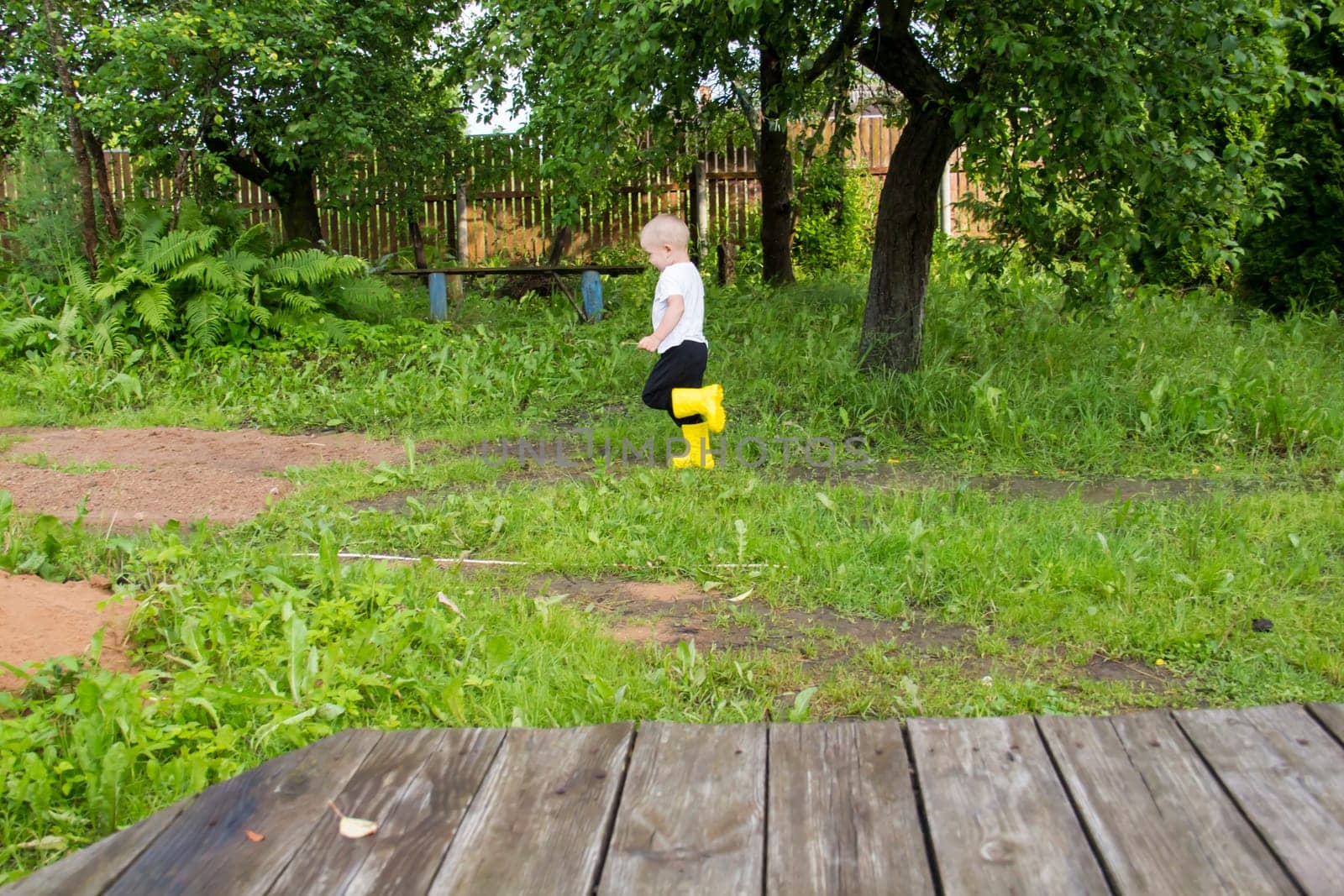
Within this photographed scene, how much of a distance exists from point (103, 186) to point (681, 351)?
7.39 meters

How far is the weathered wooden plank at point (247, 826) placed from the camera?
2090 mm

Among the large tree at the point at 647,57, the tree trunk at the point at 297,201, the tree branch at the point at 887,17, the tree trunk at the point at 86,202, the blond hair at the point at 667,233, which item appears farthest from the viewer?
the tree trunk at the point at 297,201

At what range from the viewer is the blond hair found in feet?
21.6

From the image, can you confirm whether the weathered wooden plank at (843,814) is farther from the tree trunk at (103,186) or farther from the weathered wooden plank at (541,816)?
the tree trunk at (103,186)

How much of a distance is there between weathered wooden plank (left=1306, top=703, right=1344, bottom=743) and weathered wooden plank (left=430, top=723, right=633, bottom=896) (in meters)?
1.54

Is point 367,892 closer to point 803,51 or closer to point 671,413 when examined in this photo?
point 671,413

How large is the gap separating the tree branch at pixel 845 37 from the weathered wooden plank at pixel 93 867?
6.50m

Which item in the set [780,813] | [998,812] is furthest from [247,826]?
[998,812]

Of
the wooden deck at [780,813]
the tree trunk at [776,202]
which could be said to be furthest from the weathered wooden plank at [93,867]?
the tree trunk at [776,202]

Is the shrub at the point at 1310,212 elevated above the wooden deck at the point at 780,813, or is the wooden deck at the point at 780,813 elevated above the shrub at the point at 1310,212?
the shrub at the point at 1310,212

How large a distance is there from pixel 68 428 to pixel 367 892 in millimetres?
7102

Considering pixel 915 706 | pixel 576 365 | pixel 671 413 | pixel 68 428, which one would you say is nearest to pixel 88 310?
pixel 68 428

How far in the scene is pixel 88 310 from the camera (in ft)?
32.7

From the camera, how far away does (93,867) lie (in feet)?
7.06
